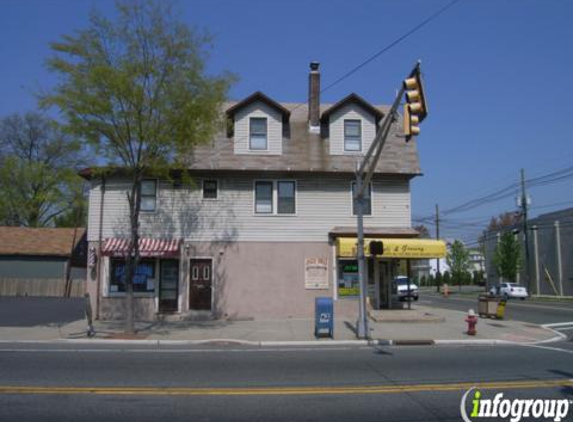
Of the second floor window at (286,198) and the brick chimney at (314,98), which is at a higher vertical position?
the brick chimney at (314,98)

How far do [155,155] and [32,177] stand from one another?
35.8 m

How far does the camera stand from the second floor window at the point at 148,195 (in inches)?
890

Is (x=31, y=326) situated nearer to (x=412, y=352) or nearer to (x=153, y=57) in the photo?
(x=153, y=57)

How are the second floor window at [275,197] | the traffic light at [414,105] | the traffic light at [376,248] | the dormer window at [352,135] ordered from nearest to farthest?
the traffic light at [414,105] < the traffic light at [376,248] < the second floor window at [275,197] < the dormer window at [352,135]

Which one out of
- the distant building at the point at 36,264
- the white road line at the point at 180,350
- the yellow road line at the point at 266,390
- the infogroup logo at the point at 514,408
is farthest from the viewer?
the distant building at the point at 36,264

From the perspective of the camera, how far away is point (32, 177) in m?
48.5

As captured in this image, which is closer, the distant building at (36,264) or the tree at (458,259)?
the distant building at (36,264)

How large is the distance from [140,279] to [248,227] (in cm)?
497

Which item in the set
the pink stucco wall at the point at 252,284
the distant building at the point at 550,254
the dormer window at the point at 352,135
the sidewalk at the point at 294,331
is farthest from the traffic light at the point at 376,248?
the distant building at the point at 550,254

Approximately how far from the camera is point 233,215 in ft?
74.1

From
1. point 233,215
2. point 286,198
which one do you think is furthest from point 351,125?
point 233,215

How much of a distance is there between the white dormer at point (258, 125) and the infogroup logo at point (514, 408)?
16.2m

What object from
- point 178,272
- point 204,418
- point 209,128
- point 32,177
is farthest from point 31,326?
point 32,177

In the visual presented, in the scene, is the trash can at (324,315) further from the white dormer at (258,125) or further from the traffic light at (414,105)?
the white dormer at (258,125)
